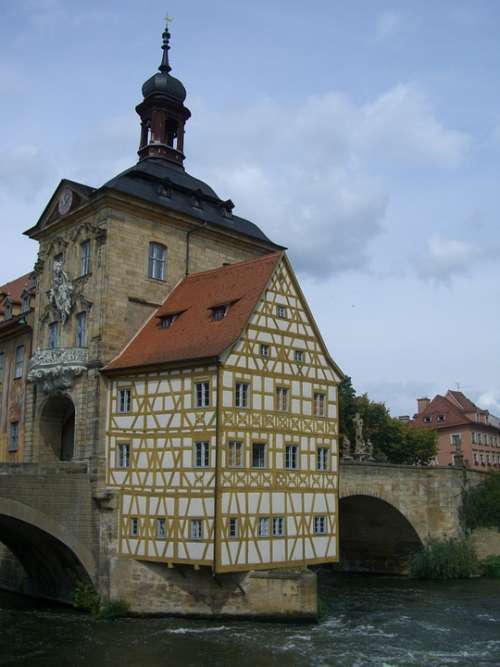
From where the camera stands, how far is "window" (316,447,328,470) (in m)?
27.2

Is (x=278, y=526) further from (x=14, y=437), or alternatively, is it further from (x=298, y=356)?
(x=14, y=437)

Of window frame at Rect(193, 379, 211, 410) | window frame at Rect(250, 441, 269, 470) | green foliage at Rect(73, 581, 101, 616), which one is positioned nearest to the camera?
window frame at Rect(193, 379, 211, 410)

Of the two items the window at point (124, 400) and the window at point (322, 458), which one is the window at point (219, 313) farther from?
the window at point (322, 458)

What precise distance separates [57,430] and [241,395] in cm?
983

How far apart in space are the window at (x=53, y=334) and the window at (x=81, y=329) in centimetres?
152

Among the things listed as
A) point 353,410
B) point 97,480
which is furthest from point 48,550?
point 353,410

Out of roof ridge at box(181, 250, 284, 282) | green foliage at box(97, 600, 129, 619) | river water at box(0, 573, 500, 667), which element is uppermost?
roof ridge at box(181, 250, 284, 282)

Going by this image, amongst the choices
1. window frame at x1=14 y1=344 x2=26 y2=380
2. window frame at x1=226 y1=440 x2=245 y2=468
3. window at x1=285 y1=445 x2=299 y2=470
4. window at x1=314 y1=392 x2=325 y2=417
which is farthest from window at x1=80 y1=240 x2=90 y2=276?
window at x1=285 y1=445 x2=299 y2=470

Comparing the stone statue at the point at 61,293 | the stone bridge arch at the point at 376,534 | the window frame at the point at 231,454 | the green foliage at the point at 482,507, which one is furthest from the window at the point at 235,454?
the green foliage at the point at 482,507

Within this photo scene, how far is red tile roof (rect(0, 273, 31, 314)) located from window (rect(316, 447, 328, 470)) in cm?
1879

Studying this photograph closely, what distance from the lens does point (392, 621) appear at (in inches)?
999

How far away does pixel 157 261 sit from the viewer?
30.0 m

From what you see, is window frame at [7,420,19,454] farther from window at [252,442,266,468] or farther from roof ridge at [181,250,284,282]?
window at [252,442,266,468]

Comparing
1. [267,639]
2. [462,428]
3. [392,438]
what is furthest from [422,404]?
[267,639]
